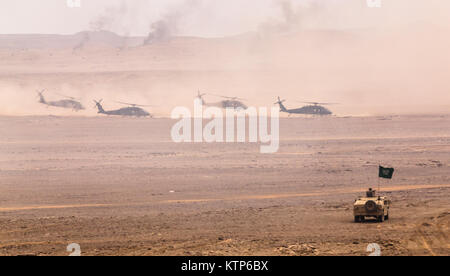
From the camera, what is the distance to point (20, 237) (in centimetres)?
2283

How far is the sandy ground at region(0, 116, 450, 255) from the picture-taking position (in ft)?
70.4

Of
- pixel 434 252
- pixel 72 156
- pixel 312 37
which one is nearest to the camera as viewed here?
pixel 434 252

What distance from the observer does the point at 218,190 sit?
31422 millimetres

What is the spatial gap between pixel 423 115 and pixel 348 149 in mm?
17418

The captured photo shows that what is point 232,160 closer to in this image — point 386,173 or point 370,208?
point 386,173

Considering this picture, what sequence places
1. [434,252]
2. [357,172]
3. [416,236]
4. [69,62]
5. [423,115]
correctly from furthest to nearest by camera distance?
[69,62]
[423,115]
[357,172]
[416,236]
[434,252]

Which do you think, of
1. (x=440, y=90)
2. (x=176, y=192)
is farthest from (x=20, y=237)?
(x=440, y=90)

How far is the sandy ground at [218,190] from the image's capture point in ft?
70.4

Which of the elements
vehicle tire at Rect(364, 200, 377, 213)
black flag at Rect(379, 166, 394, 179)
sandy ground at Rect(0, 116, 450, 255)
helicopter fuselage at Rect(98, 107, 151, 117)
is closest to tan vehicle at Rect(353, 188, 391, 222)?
vehicle tire at Rect(364, 200, 377, 213)

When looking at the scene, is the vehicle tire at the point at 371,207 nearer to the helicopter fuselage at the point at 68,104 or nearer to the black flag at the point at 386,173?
the black flag at the point at 386,173

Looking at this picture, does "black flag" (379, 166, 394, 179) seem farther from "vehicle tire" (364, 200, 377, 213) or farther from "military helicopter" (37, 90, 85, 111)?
"military helicopter" (37, 90, 85, 111)

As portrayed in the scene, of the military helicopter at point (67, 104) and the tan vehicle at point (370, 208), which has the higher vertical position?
the military helicopter at point (67, 104)

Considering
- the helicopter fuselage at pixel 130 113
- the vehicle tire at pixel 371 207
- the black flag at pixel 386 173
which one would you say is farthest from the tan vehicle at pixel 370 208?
the helicopter fuselage at pixel 130 113
